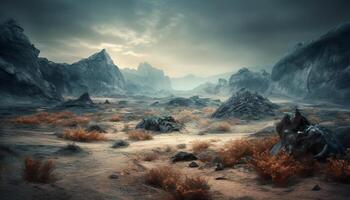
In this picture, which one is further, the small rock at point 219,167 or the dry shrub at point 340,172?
the small rock at point 219,167

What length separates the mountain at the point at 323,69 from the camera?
2685 inches

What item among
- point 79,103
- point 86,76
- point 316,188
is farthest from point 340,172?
point 86,76

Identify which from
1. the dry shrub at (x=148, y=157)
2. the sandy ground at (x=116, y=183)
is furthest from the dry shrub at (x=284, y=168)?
the dry shrub at (x=148, y=157)

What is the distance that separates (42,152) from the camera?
972cm

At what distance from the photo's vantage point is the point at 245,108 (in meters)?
33.9

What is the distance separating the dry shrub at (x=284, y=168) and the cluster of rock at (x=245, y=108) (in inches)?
958

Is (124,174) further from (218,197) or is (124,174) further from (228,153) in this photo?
(228,153)

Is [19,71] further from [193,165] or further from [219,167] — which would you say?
[219,167]

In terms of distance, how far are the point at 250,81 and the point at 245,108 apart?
323 ft

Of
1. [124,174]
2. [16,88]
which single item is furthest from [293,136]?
[16,88]

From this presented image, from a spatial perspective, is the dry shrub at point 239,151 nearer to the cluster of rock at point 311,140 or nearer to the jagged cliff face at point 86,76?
the cluster of rock at point 311,140

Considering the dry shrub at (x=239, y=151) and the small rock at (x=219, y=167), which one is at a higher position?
the dry shrub at (x=239, y=151)

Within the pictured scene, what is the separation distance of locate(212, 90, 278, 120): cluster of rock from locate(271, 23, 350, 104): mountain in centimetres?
3808

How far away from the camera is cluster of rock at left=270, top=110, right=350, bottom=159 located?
777 cm
